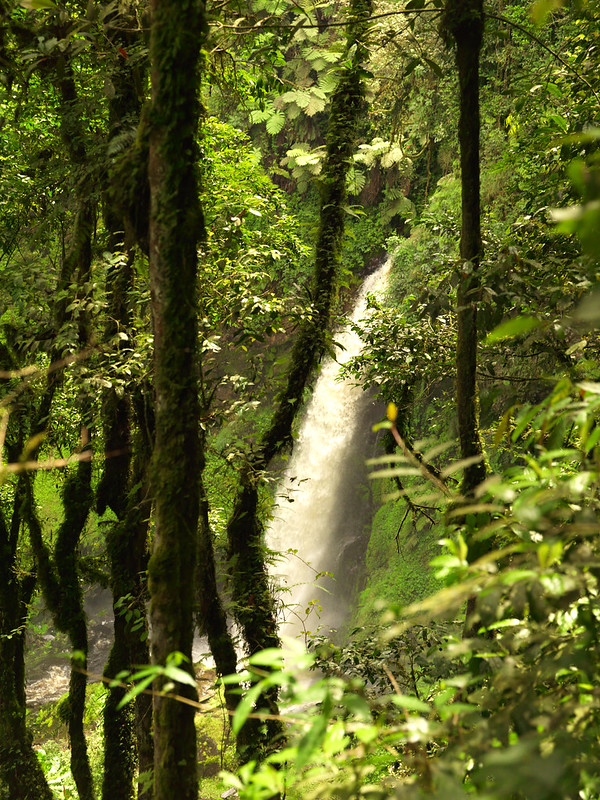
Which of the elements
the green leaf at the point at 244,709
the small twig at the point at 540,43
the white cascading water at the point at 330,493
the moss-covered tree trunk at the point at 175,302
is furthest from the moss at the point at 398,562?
the green leaf at the point at 244,709

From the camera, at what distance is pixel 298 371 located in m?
4.93

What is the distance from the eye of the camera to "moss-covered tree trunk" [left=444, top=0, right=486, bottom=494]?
2.94m

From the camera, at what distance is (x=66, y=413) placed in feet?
25.3

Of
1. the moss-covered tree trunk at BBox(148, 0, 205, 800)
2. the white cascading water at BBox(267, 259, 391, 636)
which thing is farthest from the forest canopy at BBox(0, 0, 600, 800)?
the white cascading water at BBox(267, 259, 391, 636)

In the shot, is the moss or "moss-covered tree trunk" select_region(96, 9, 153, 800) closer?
"moss-covered tree trunk" select_region(96, 9, 153, 800)

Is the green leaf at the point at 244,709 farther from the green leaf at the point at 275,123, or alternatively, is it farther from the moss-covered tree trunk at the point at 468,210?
the green leaf at the point at 275,123

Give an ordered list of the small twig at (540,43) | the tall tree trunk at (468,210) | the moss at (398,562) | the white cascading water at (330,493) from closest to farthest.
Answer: the small twig at (540,43), the tall tree trunk at (468,210), the moss at (398,562), the white cascading water at (330,493)

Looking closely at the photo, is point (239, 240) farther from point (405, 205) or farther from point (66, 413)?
point (405, 205)

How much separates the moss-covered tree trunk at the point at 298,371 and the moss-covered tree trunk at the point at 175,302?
7.78 feet

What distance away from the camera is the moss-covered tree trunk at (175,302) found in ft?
6.93

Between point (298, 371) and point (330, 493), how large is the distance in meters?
9.86

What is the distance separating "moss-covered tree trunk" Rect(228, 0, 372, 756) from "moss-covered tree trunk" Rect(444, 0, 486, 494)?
5.68 feet

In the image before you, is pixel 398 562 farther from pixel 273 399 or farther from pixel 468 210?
pixel 468 210

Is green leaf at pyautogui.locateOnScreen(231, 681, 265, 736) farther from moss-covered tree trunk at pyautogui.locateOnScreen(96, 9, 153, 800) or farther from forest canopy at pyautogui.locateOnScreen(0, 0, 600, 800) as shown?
moss-covered tree trunk at pyautogui.locateOnScreen(96, 9, 153, 800)
